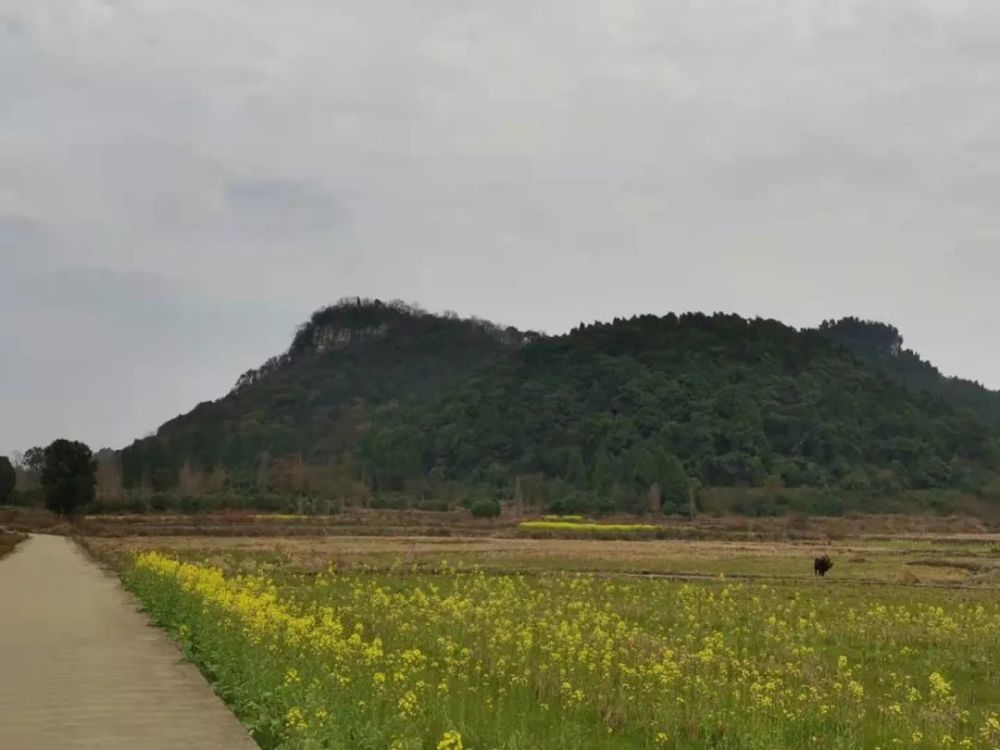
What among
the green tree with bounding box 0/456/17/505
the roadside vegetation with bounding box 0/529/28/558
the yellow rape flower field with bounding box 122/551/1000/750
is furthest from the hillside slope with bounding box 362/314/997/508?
the yellow rape flower field with bounding box 122/551/1000/750

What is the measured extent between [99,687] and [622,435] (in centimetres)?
12267

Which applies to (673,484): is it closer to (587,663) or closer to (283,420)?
(283,420)

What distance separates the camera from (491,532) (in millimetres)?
69250

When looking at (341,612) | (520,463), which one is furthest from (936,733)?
(520,463)

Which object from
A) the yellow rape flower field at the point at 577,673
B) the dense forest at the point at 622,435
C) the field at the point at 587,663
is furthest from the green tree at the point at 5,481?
the yellow rape flower field at the point at 577,673

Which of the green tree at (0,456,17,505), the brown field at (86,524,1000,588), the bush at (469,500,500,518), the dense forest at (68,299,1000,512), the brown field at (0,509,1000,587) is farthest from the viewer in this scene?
the dense forest at (68,299,1000,512)

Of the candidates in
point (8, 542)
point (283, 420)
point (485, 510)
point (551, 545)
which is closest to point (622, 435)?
point (485, 510)

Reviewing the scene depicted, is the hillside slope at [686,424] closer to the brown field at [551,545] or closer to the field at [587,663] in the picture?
the brown field at [551,545]

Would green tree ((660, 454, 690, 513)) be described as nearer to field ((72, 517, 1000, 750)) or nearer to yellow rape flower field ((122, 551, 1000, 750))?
field ((72, 517, 1000, 750))

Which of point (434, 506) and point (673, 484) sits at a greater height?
point (673, 484)

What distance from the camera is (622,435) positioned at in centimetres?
13125

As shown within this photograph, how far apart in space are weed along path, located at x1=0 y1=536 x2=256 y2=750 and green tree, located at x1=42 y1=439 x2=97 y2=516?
61.2m

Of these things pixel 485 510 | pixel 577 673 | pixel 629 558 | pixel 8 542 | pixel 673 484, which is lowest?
pixel 629 558

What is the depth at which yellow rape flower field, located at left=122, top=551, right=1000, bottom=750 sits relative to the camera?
328 inches
